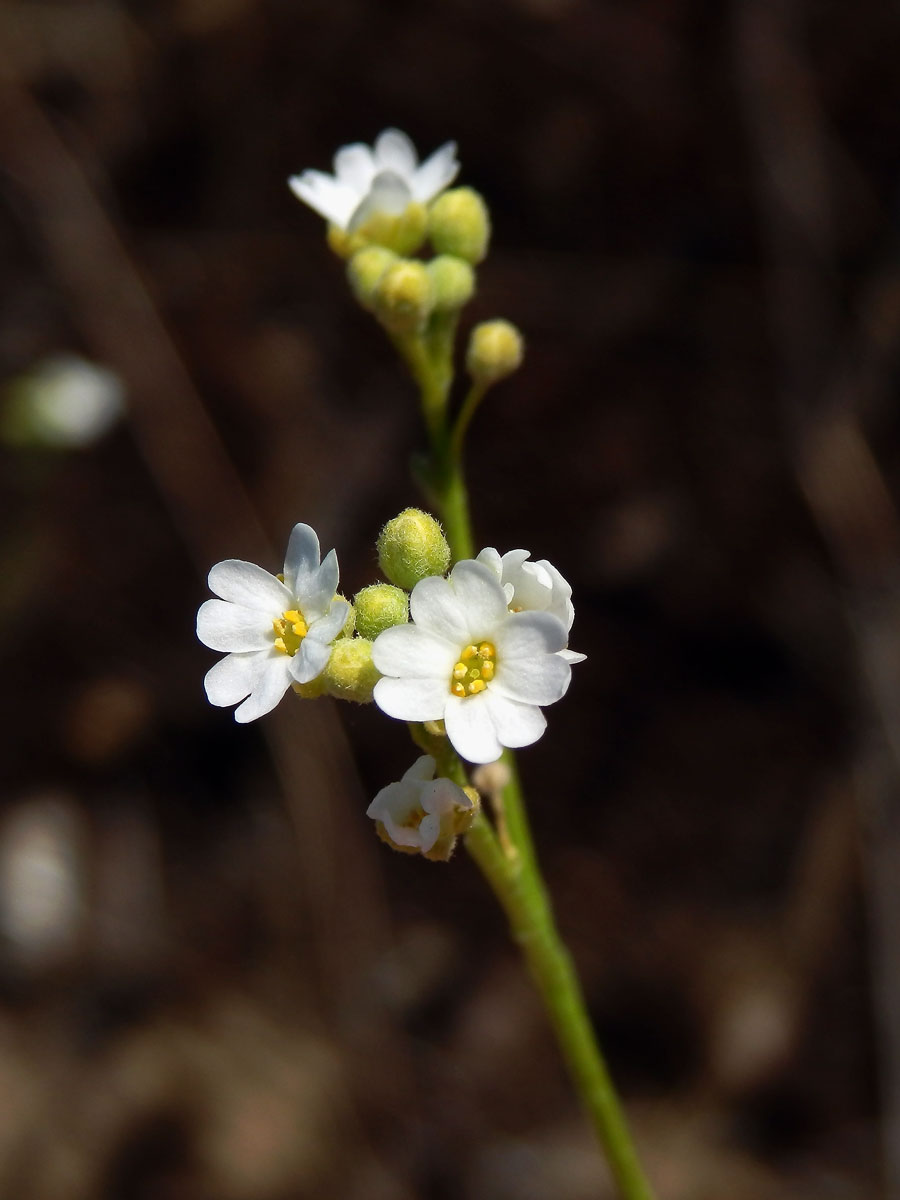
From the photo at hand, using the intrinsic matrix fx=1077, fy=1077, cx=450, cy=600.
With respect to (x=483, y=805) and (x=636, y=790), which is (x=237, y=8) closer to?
(x=636, y=790)

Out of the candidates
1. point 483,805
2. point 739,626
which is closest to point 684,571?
point 739,626

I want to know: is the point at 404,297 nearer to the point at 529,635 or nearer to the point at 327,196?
the point at 327,196

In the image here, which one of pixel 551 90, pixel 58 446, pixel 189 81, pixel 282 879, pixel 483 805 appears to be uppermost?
pixel 189 81

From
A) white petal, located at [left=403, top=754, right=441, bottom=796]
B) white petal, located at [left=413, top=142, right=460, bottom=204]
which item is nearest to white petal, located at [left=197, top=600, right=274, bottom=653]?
white petal, located at [left=403, top=754, right=441, bottom=796]

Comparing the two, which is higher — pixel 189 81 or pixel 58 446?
pixel 189 81

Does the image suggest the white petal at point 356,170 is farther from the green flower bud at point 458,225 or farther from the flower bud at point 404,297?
the flower bud at point 404,297

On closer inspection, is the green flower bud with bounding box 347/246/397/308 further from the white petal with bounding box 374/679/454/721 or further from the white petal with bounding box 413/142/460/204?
the white petal with bounding box 374/679/454/721
